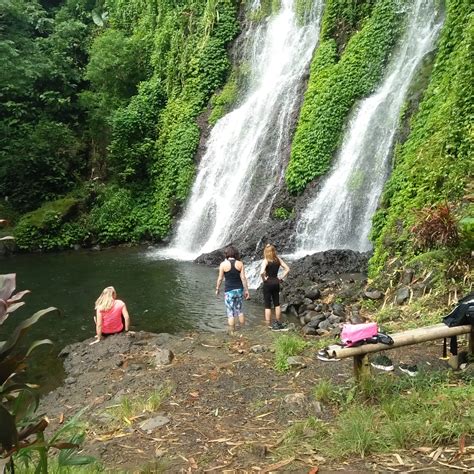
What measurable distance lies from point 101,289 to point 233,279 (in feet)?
20.6

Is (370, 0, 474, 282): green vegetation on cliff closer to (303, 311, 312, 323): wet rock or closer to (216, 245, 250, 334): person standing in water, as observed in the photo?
(303, 311, 312, 323): wet rock

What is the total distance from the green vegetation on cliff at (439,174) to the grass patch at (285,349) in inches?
111

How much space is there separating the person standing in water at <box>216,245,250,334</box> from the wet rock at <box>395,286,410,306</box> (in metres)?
2.58

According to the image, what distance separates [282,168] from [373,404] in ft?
43.2

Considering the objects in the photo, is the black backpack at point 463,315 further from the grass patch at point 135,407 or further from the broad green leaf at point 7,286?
the broad green leaf at point 7,286

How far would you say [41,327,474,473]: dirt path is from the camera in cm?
459

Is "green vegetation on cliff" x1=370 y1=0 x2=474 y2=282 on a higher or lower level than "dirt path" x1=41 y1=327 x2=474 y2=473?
higher

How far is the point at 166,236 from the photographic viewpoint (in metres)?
21.2

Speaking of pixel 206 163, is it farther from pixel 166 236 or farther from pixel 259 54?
pixel 259 54

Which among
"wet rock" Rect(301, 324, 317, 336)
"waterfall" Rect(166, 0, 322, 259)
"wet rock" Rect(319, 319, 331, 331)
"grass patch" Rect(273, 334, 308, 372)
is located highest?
"waterfall" Rect(166, 0, 322, 259)

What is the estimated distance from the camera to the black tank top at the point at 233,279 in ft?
31.2

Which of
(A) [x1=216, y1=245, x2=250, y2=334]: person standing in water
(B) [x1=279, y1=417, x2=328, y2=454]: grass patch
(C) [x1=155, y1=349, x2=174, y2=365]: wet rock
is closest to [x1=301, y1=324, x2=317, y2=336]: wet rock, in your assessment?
(A) [x1=216, y1=245, x2=250, y2=334]: person standing in water

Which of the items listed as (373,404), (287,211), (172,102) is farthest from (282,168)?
(373,404)

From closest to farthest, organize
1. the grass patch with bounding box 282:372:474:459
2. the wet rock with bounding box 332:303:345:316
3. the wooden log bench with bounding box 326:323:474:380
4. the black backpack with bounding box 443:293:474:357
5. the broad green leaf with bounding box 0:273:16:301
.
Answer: the broad green leaf with bounding box 0:273:16:301 < the grass patch with bounding box 282:372:474:459 < the wooden log bench with bounding box 326:323:474:380 < the black backpack with bounding box 443:293:474:357 < the wet rock with bounding box 332:303:345:316
